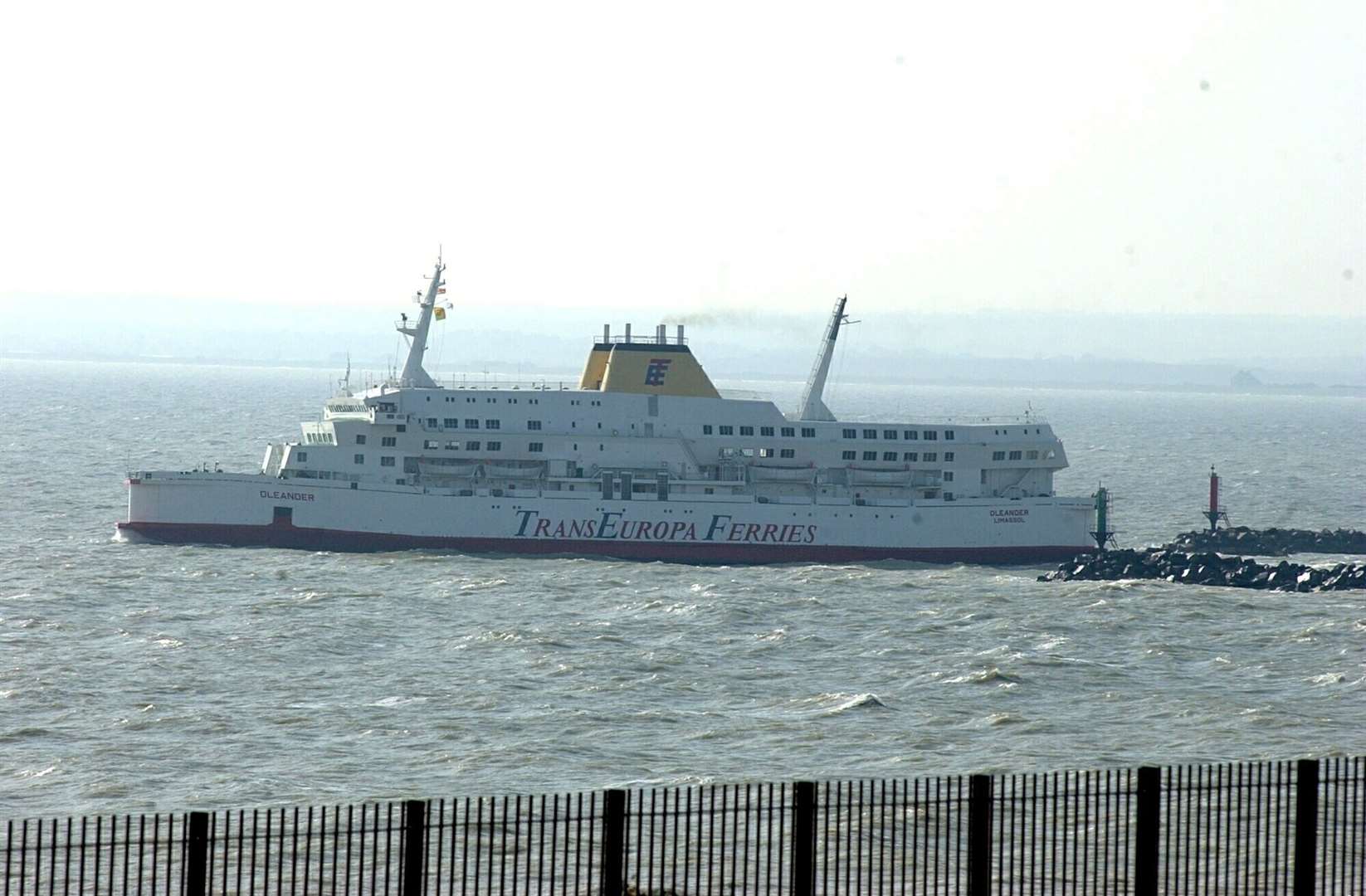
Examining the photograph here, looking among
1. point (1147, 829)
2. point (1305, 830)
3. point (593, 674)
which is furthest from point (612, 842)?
point (593, 674)

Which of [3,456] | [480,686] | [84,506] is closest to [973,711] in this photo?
[480,686]

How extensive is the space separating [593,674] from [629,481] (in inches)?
887

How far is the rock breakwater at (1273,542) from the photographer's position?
61.7 meters

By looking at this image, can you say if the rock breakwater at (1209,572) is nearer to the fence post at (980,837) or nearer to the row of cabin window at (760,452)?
the row of cabin window at (760,452)

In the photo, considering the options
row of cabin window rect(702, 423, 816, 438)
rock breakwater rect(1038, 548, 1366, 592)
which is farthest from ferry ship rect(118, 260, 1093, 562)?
rock breakwater rect(1038, 548, 1366, 592)

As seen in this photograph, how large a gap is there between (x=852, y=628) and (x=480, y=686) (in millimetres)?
11570

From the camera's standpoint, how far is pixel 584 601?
45.3 metres

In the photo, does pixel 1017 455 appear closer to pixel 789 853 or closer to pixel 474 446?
pixel 474 446

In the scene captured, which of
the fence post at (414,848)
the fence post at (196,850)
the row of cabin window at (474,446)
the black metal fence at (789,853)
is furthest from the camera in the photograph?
the row of cabin window at (474,446)

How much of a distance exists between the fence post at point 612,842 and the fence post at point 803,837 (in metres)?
1.57

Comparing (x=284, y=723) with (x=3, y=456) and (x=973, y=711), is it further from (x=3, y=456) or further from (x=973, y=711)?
(x=3, y=456)

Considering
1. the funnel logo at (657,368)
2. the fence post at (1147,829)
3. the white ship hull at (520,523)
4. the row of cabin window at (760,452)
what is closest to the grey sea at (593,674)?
the white ship hull at (520,523)

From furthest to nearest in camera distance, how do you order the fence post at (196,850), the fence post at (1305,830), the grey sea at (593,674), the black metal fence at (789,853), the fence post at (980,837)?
the grey sea at (593,674) → the black metal fence at (789,853) → the fence post at (1305,830) → the fence post at (980,837) → the fence post at (196,850)

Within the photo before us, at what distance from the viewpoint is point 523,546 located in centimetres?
5562
